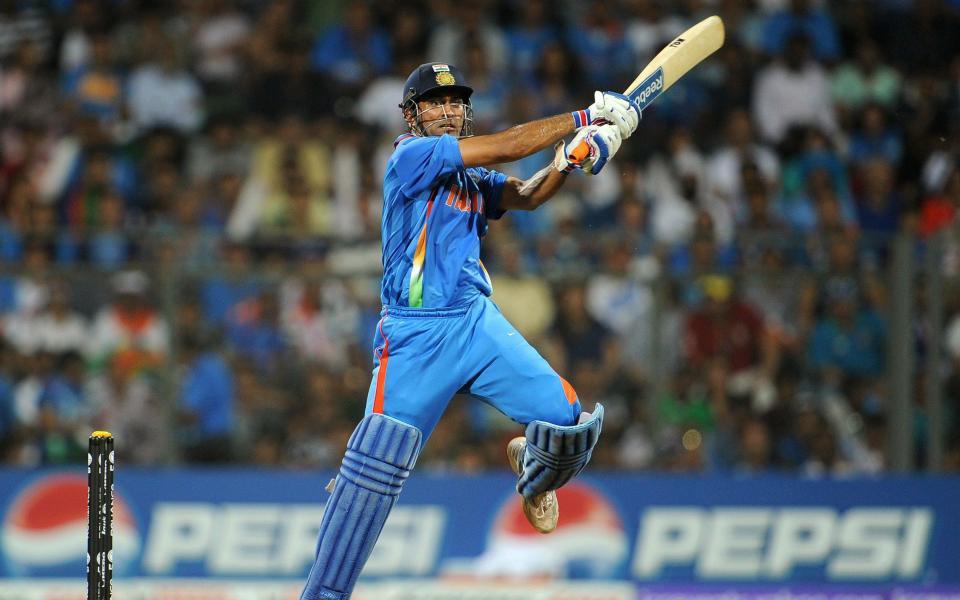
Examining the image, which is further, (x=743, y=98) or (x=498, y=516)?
(x=743, y=98)

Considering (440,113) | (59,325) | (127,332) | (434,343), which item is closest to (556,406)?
(434,343)

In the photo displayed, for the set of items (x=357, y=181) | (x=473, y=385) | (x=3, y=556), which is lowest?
(x=3, y=556)

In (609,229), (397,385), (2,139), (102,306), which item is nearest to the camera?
(397,385)

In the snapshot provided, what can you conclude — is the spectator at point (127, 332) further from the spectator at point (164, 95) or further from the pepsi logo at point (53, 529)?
the spectator at point (164, 95)

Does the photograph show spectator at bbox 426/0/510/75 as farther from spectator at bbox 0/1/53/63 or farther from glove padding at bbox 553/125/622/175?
glove padding at bbox 553/125/622/175

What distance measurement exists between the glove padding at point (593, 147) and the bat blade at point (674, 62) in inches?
15.1

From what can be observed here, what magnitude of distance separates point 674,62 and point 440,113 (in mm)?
1216

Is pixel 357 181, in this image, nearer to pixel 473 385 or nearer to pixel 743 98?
pixel 743 98

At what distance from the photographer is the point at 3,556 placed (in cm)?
1110

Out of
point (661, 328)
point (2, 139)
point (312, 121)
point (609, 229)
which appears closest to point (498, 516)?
point (661, 328)

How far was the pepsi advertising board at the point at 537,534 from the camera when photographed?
36.7 feet

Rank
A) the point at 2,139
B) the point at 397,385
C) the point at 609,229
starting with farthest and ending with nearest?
1. the point at 2,139
2. the point at 609,229
3. the point at 397,385

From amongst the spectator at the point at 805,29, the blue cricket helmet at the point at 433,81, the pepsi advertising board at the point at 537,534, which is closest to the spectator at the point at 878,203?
the spectator at the point at 805,29

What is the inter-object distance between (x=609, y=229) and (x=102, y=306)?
4358 millimetres
